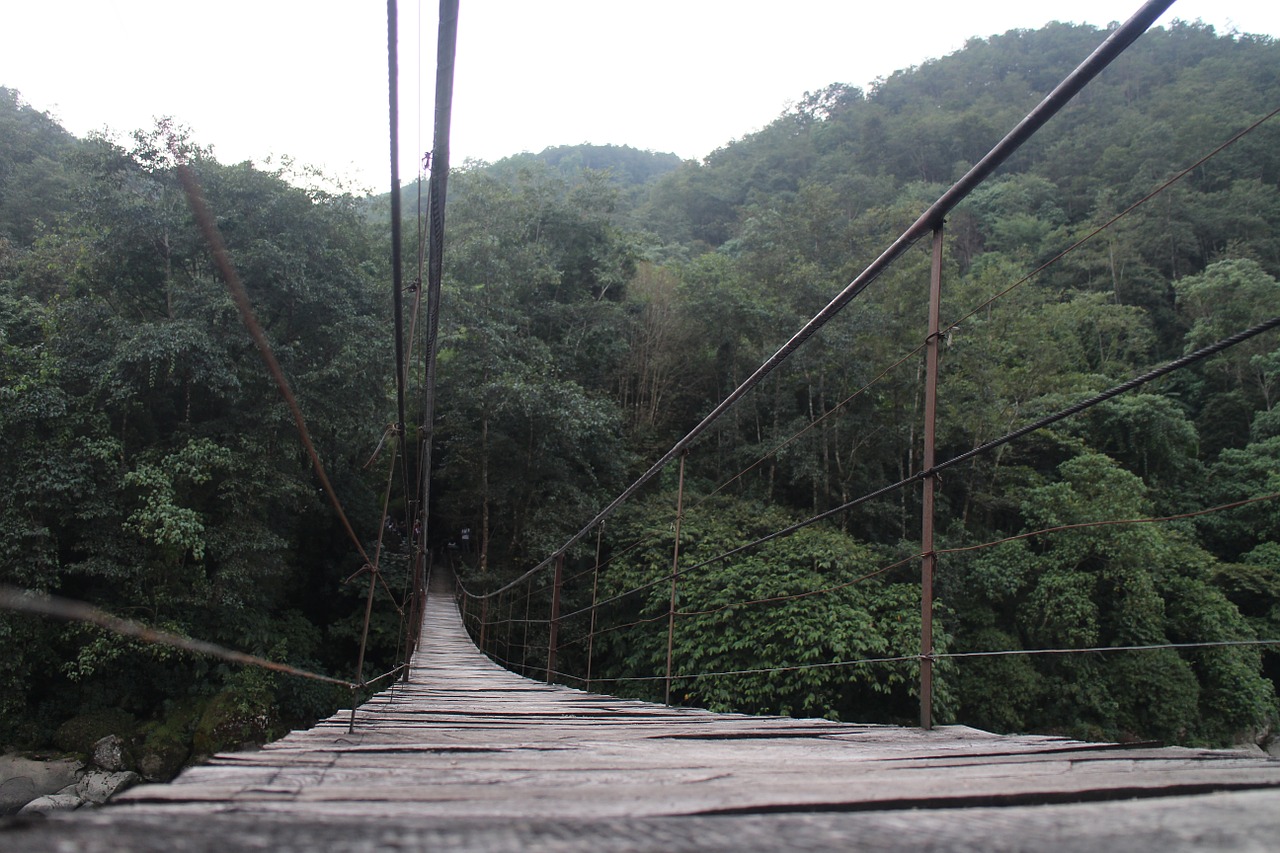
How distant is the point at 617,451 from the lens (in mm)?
A: 11742

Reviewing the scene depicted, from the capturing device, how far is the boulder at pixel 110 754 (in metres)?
7.79

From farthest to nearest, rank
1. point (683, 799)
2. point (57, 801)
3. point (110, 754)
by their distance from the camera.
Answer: point (110, 754), point (57, 801), point (683, 799)

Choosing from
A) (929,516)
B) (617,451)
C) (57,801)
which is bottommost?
(57,801)

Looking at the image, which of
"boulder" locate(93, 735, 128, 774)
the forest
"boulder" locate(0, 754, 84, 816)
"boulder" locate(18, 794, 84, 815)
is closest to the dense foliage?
the forest

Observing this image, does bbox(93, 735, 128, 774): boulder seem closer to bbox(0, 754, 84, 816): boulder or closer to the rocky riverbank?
the rocky riverbank

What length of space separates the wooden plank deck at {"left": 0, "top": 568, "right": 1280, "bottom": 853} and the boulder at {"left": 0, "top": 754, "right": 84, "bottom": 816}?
8972 millimetres

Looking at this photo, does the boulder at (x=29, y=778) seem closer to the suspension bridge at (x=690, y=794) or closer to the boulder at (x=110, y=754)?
the boulder at (x=110, y=754)

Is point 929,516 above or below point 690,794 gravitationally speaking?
above

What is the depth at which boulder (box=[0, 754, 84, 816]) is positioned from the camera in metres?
7.33

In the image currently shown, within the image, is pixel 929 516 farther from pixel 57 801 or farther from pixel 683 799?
pixel 57 801

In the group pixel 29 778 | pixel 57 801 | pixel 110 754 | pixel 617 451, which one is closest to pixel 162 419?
pixel 110 754

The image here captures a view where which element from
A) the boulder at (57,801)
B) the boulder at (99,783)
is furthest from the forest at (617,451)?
the boulder at (57,801)

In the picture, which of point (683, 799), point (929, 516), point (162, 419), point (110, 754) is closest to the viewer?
point (683, 799)

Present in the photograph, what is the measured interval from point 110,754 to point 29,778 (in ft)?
2.20
